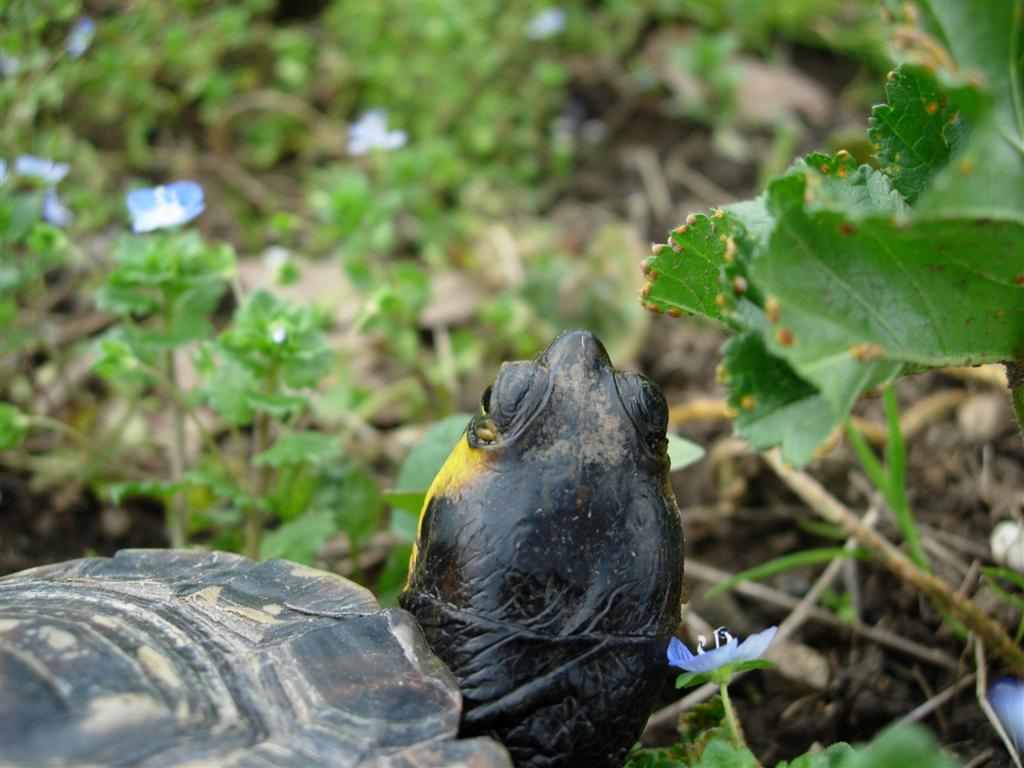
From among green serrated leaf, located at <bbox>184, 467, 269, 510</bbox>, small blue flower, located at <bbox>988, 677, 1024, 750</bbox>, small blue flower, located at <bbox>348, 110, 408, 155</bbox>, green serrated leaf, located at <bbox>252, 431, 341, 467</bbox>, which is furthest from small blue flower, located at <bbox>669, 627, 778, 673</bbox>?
small blue flower, located at <bbox>348, 110, 408, 155</bbox>

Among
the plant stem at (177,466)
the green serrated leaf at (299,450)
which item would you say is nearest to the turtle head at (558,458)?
the green serrated leaf at (299,450)

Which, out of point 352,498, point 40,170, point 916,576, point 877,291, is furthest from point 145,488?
point 916,576

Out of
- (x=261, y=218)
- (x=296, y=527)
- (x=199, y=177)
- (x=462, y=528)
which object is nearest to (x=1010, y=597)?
(x=462, y=528)

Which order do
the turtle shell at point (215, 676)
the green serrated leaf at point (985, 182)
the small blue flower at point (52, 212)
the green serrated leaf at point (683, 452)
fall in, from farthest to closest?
the small blue flower at point (52, 212) < the green serrated leaf at point (683, 452) < the turtle shell at point (215, 676) < the green serrated leaf at point (985, 182)

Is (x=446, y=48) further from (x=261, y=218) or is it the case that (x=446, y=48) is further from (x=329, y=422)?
(x=329, y=422)

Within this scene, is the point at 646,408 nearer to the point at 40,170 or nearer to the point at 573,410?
the point at 573,410

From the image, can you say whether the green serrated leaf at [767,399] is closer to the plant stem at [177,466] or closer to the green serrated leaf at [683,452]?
the green serrated leaf at [683,452]
